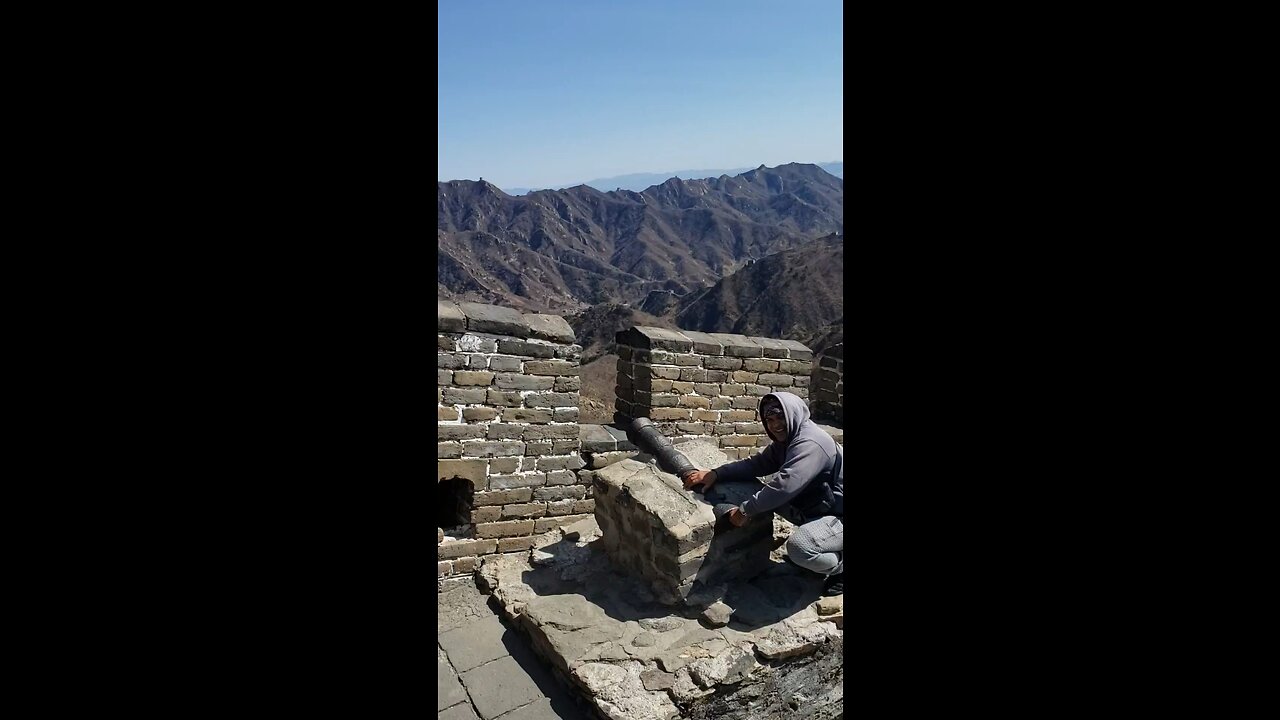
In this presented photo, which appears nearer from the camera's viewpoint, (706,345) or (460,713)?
(460,713)

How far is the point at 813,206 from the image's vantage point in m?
66.8

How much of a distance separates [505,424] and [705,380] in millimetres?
1838

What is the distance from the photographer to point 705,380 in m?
6.17

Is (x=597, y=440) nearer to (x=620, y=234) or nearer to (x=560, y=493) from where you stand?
(x=560, y=493)

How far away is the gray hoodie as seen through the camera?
4277 millimetres

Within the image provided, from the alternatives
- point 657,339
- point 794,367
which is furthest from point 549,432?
point 794,367

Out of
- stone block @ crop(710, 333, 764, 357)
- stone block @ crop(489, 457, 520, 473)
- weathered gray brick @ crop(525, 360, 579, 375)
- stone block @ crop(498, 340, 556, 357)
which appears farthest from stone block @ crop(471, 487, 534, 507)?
stone block @ crop(710, 333, 764, 357)
